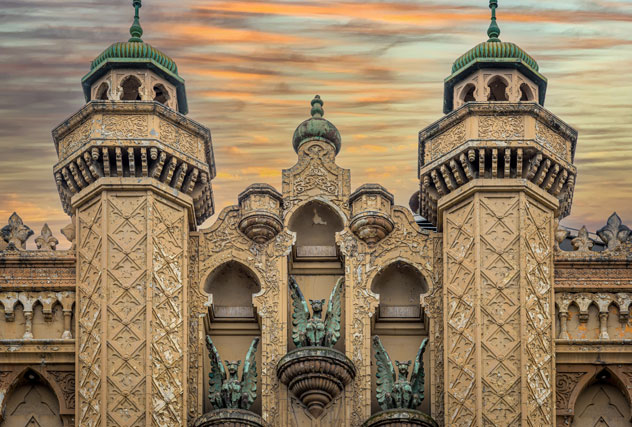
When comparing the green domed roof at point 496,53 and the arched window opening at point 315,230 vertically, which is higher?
the green domed roof at point 496,53

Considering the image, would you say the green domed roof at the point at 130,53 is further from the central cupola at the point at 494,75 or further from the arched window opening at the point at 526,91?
the arched window opening at the point at 526,91

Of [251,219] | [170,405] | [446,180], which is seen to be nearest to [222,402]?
[170,405]

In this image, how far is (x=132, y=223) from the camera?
2441cm

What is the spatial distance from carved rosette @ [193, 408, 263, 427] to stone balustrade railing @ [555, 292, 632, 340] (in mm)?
4378

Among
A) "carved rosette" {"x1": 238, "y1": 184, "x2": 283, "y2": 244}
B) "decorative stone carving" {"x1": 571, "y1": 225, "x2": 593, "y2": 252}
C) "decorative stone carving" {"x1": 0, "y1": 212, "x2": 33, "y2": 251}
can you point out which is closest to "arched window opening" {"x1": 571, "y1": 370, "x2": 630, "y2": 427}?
"decorative stone carving" {"x1": 571, "y1": 225, "x2": 593, "y2": 252}

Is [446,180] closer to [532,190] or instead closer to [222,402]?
[532,190]

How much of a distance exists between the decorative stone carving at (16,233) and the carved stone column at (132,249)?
0.73 m

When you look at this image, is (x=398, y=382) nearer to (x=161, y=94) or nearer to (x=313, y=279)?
(x=313, y=279)

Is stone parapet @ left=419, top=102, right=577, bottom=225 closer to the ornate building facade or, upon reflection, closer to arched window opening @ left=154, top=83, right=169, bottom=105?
the ornate building facade

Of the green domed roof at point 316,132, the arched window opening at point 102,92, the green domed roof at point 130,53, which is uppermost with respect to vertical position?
the green domed roof at point 130,53

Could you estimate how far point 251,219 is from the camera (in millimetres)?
25297

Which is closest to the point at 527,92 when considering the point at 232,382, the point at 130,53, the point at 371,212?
the point at 371,212

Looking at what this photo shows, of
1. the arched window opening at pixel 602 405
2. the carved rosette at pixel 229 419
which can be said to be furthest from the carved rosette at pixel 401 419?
the arched window opening at pixel 602 405

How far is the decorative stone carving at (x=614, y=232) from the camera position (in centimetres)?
2555
